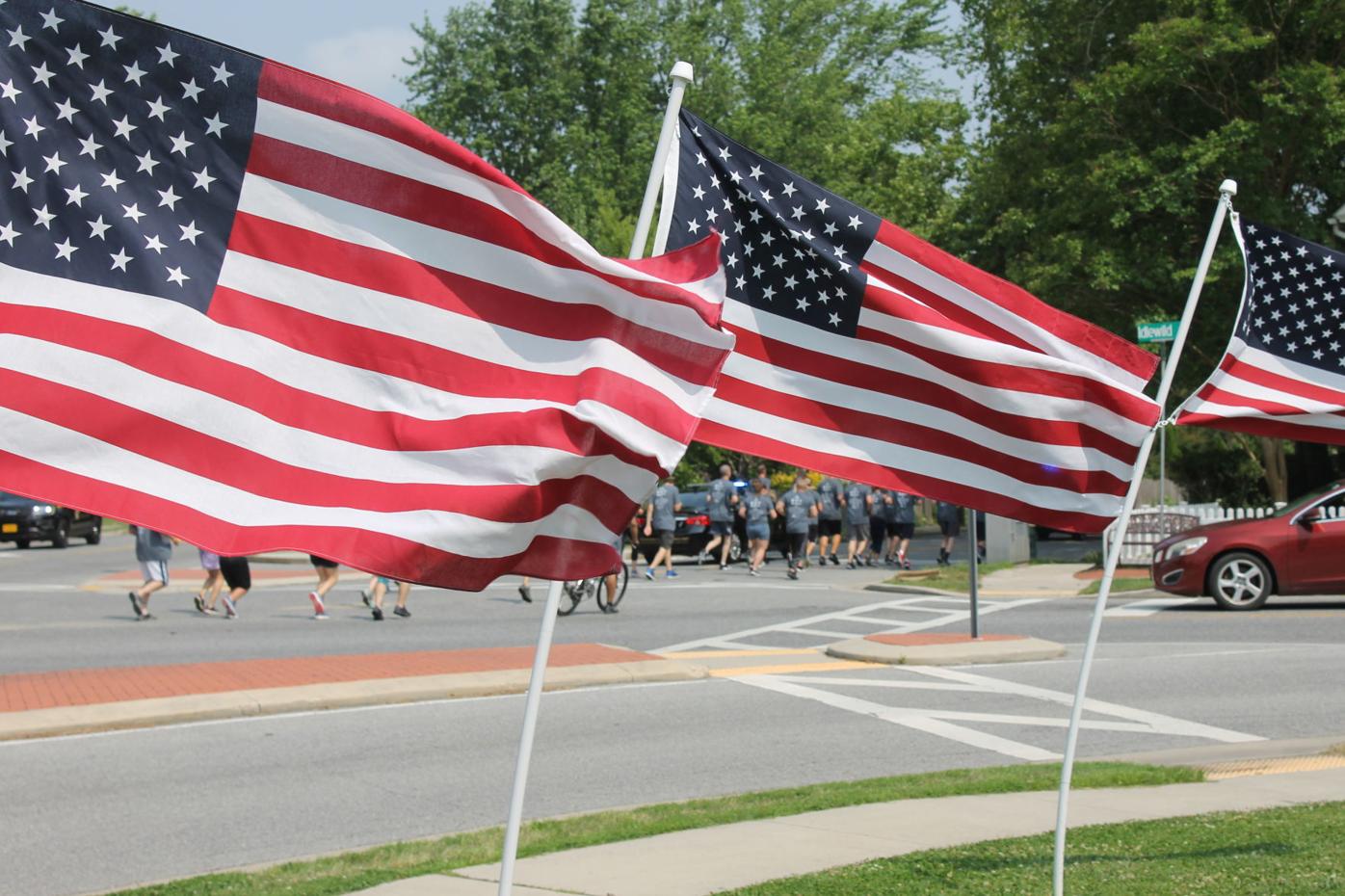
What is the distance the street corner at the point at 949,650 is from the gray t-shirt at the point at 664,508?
1138cm

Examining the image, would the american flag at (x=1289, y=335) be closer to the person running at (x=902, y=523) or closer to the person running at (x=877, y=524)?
the person running at (x=902, y=523)

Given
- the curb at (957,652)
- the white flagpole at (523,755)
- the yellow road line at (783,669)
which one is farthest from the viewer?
the curb at (957,652)

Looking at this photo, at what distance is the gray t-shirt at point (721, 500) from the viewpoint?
30062mm

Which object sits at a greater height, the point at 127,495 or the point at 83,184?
the point at 83,184

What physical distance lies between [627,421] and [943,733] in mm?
7609

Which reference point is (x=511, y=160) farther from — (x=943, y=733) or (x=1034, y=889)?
(x=1034, y=889)

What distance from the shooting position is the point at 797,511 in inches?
1140

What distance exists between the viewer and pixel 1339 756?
401 inches

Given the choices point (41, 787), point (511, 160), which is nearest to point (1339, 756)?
point (41, 787)

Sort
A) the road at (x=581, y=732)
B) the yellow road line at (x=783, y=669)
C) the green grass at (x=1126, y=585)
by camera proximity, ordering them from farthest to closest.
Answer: the green grass at (x=1126, y=585) < the yellow road line at (x=783, y=669) < the road at (x=581, y=732)

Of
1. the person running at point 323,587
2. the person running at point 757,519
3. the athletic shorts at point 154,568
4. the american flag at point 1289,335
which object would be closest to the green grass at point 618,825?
the american flag at point 1289,335

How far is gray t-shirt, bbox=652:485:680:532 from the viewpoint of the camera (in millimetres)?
28016

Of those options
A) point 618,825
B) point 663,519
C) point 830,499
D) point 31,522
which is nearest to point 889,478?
point 618,825

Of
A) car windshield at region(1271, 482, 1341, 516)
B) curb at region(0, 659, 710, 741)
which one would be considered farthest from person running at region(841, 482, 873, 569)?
curb at region(0, 659, 710, 741)
